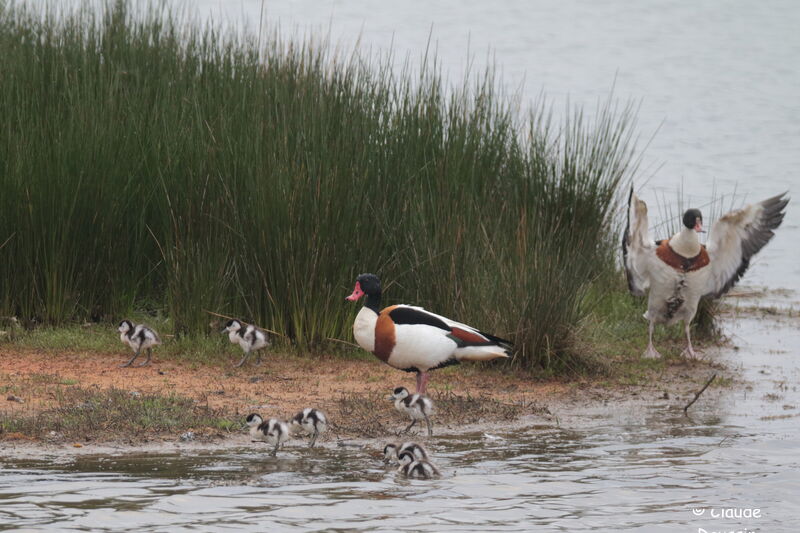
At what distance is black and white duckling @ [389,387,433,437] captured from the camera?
8.51 meters

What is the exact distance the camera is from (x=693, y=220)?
38.1ft

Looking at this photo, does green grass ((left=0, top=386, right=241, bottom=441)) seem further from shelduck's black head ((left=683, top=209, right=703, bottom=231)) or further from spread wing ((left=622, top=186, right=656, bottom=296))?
shelduck's black head ((left=683, top=209, right=703, bottom=231))

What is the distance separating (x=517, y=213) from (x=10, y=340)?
4.70 meters

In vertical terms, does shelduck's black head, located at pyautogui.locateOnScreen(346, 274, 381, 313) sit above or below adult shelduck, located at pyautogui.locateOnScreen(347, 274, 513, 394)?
above

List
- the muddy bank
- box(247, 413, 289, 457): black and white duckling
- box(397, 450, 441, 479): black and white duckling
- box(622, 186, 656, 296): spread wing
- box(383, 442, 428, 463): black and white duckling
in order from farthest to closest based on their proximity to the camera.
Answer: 1. box(622, 186, 656, 296): spread wing
2. the muddy bank
3. box(247, 413, 289, 457): black and white duckling
4. box(383, 442, 428, 463): black and white duckling
5. box(397, 450, 441, 479): black and white duckling

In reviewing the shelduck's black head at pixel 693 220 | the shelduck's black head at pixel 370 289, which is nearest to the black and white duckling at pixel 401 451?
the shelduck's black head at pixel 370 289

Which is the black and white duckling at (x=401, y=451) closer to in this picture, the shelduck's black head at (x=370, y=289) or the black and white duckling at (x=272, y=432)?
the black and white duckling at (x=272, y=432)

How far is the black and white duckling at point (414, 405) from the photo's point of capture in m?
8.51

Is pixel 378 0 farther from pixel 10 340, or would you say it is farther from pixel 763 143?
pixel 10 340

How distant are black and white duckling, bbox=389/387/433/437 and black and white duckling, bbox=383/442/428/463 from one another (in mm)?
691

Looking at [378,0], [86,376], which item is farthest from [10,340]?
[378,0]

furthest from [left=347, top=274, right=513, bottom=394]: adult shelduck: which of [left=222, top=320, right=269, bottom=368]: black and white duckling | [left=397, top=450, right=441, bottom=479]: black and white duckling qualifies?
[left=397, top=450, right=441, bottom=479]: black and white duckling

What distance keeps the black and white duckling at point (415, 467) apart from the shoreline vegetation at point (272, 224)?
6.94 ft

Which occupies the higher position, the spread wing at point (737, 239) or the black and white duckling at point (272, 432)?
the spread wing at point (737, 239)
